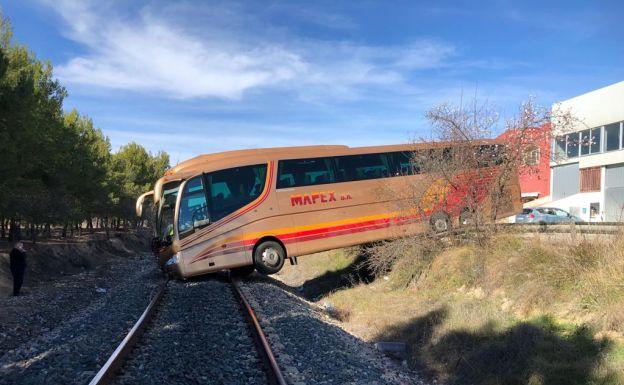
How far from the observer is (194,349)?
23.0ft

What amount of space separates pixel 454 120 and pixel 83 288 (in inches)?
526

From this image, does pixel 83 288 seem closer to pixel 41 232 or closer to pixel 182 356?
pixel 182 356

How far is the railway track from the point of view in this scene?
5914 millimetres

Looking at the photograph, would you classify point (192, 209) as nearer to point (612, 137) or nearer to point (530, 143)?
point (530, 143)

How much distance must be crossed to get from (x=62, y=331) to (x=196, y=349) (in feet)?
10.7

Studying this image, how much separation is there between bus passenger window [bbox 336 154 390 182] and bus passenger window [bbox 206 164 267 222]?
2.50 m

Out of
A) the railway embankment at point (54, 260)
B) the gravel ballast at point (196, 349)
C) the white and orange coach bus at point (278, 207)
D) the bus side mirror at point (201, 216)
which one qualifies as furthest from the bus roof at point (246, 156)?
the railway embankment at point (54, 260)

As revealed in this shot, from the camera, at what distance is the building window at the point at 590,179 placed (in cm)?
3609

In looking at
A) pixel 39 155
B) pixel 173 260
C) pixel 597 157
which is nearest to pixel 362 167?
pixel 173 260

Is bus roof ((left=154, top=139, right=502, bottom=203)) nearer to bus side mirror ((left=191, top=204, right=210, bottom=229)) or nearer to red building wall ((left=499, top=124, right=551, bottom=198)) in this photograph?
red building wall ((left=499, top=124, right=551, bottom=198))

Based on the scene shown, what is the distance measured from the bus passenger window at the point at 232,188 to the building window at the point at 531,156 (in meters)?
7.15

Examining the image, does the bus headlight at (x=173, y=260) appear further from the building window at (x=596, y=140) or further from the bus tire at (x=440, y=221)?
the building window at (x=596, y=140)

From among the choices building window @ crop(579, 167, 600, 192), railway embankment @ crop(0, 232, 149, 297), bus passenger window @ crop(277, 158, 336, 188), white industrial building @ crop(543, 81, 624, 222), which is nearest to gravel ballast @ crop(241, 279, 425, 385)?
bus passenger window @ crop(277, 158, 336, 188)

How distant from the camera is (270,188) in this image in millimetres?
13867
